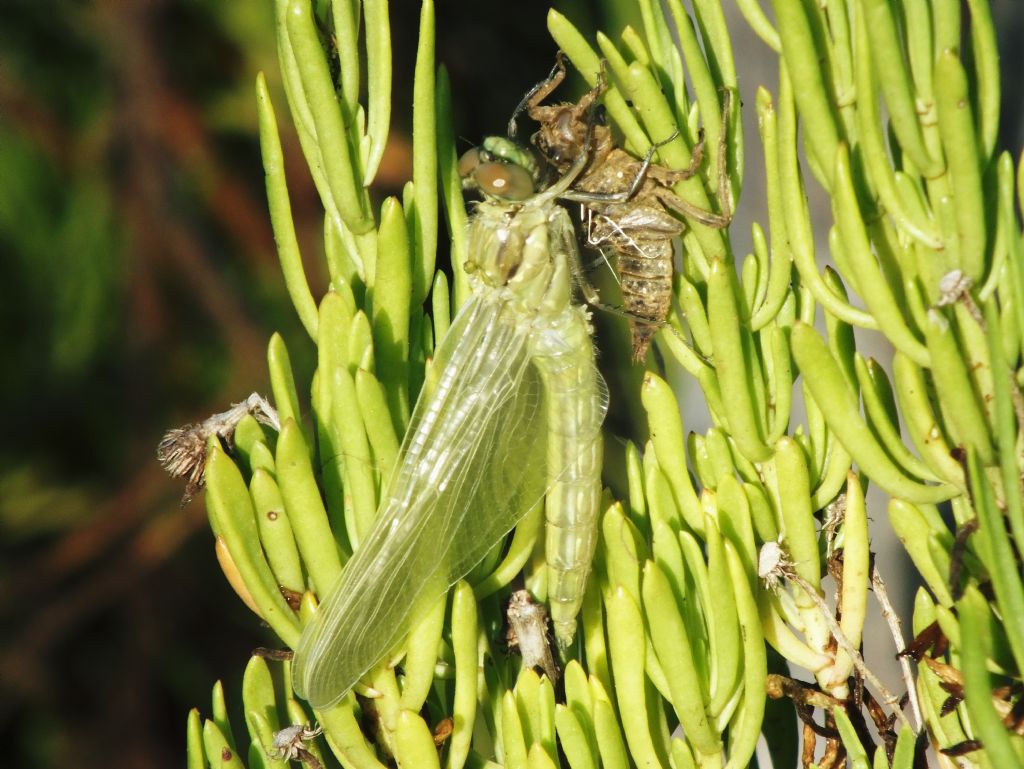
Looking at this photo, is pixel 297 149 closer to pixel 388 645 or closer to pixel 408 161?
pixel 408 161

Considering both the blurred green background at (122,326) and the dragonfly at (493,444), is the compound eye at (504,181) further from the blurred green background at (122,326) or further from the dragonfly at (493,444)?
the blurred green background at (122,326)

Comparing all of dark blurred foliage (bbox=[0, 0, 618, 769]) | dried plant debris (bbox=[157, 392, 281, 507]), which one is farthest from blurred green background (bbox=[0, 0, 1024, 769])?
dried plant debris (bbox=[157, 392, 281, 507])

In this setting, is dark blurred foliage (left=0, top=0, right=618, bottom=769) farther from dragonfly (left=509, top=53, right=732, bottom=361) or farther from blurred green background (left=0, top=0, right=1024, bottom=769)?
dragonfly (left=509, top=53, right=732, bottom=361)

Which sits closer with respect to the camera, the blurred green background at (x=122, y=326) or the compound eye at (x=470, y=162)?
the compound eye at (x=470, y=162)

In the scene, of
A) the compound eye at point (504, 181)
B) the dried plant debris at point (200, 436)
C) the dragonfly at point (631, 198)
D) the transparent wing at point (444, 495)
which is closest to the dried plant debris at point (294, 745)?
the transparent wing at point (444, 495)

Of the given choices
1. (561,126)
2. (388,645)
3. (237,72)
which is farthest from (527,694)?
(237,72)

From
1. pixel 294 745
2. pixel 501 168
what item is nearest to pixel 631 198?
pixel 501 168

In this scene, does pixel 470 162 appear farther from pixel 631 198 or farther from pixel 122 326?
pixel 122 326

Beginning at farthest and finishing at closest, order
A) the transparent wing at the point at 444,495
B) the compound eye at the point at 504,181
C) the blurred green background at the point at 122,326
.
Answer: the blurred green background at the point at 122,326, the compound eye at the point at 504,181, the transparent wing at the point at 444,495
